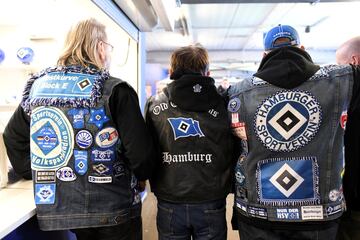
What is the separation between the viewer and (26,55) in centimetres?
318

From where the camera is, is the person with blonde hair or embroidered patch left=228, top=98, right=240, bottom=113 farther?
embroidered patch left=228, top=98, right=240, bottom=113

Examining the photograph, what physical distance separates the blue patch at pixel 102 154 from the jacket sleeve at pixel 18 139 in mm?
323

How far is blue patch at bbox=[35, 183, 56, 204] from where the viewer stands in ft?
3.53

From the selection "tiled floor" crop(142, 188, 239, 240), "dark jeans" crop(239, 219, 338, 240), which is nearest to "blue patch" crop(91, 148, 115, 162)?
"dark jeans" crop(239, 219, 338, 240)

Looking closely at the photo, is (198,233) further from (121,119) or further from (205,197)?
(121,119)

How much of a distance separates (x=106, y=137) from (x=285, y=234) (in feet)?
2.60

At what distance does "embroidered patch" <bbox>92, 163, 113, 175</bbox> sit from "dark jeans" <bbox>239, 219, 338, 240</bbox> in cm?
61

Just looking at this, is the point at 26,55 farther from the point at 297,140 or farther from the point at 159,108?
the point at 297,140

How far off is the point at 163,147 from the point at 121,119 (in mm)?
285

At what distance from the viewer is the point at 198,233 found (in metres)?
1.29

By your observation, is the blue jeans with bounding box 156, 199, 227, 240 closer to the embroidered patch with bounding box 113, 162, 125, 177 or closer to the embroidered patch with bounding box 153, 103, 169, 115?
the embroidered patch with bounding box 113, 162, 125, 177

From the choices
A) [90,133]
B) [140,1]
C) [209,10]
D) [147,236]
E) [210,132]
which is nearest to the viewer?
[90,133]

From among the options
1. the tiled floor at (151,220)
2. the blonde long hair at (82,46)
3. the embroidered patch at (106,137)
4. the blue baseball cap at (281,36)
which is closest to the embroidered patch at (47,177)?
the embroidered patch at (106,137)

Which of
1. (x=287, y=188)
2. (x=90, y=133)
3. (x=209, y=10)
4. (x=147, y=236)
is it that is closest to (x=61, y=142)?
(x=90, y=133)
